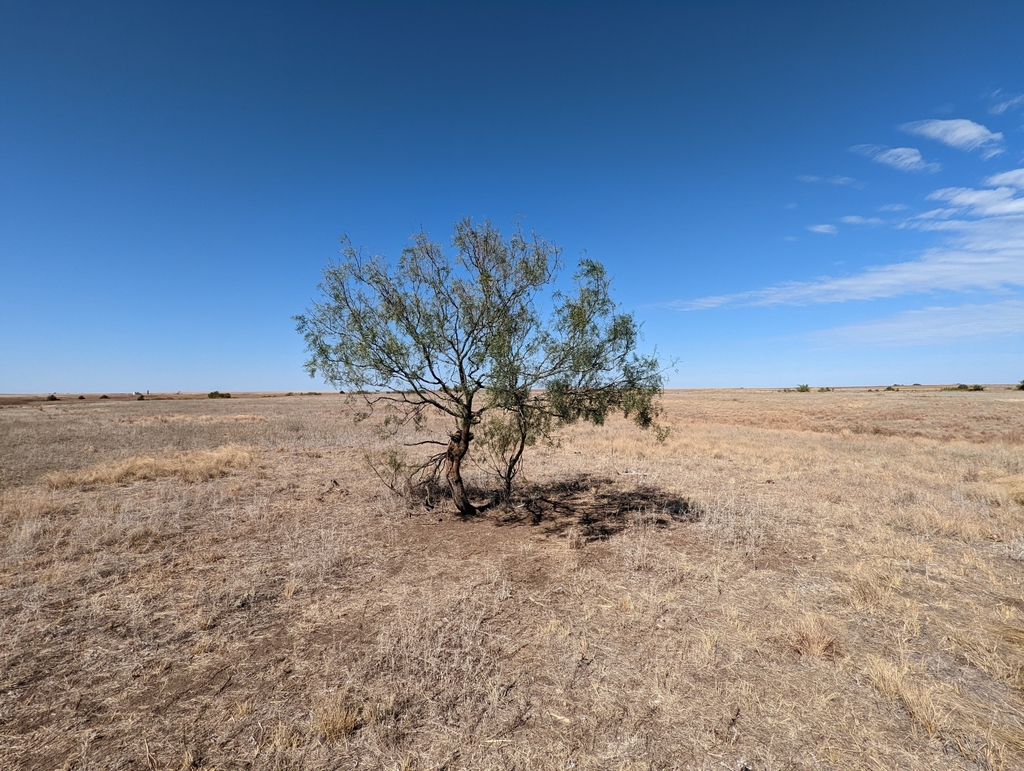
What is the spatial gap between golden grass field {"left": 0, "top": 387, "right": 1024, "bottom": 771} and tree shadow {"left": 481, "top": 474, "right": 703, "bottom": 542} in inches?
3.9

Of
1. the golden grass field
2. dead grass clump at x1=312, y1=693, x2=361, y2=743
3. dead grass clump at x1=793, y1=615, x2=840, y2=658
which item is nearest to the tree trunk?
the golden grass field

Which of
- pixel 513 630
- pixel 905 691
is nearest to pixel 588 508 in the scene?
pixel 513 630

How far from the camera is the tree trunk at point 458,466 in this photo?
1115 cm

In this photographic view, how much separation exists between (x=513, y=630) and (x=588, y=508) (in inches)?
268

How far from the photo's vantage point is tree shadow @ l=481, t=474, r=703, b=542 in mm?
11117

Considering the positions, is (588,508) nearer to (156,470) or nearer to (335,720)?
(335,720)

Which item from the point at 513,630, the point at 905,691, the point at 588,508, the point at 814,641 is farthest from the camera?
the point at 588,508

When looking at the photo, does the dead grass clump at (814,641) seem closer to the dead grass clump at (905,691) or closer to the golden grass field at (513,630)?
the golden grass field at (513,630)

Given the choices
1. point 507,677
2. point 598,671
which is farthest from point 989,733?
A: point 507,677

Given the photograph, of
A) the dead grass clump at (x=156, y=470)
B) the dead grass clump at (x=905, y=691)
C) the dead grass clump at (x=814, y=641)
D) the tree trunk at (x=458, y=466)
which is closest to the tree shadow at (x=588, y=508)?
the tree trunk at (x=458, y=466)

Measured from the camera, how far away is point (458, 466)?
11.4 meters

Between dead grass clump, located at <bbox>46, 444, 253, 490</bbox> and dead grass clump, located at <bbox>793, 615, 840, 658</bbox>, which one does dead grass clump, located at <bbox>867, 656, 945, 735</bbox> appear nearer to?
dead grass clump, located at <bbox>793, 615, 840, 658</bbox>

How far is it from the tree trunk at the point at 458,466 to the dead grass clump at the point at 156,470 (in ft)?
32.5

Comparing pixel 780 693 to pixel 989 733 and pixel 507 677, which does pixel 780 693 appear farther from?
pixel 507 677
